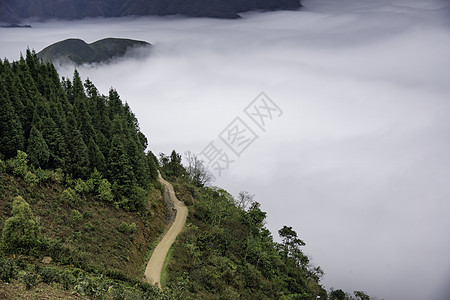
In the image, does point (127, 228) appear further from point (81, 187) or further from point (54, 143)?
point (54, 143)

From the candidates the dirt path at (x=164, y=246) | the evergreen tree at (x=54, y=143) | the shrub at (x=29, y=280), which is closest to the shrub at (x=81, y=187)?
the evergreen tree at (x=54, y=143)

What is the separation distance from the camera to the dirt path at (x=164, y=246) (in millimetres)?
28161

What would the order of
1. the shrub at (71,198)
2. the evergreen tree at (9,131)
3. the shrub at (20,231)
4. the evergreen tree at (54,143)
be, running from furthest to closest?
1. the evergreen tree at (54,143)
2. the shrub at (71,198)
3. the evergreen tree at (9,131)
4. the shrub at (20,231)

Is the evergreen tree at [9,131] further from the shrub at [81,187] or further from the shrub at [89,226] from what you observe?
the shrub at [89,226]

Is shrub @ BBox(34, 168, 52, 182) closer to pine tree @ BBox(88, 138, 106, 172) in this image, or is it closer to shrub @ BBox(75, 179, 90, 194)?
shrub @ BBox(75, 179, 90, 194)

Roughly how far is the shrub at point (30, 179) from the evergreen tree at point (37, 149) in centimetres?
217

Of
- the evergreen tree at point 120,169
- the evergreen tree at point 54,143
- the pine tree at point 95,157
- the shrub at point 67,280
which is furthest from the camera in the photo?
the evergreen tree at point 120,169

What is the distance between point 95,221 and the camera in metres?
28.6

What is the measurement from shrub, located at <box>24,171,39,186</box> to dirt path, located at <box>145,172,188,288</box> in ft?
44.9

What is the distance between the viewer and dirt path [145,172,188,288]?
28.2 metres

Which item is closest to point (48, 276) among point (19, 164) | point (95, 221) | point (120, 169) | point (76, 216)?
point (76, 216)

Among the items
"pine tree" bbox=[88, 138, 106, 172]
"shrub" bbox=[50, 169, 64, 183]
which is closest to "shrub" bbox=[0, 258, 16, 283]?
"shrub" bbox=[50, 169, 64, 183]

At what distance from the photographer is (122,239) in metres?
28.9

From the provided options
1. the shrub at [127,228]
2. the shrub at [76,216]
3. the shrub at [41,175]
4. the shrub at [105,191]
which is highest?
the shrub at [105,191]
